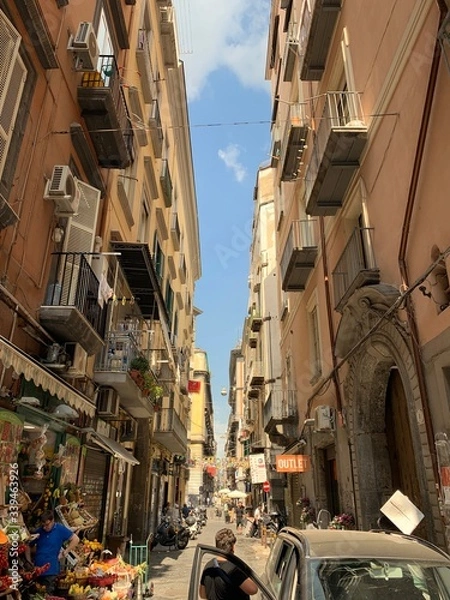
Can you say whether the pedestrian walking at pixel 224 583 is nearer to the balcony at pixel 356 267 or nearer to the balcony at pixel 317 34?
the balcony at pixel 356 267

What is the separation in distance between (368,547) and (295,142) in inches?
437

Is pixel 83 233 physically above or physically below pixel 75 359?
above

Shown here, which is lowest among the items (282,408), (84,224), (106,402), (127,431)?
(127,431)

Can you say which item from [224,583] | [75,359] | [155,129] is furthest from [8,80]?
[155,129]

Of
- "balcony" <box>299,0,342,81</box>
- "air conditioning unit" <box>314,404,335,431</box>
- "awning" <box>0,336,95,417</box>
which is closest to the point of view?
"awning" <box>0,336,95,417</box>

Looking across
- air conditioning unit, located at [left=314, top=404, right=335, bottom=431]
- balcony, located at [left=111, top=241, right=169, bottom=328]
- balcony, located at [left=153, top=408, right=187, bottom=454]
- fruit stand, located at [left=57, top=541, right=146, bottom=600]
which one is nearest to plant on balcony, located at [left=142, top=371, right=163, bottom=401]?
balcony, located at [left=111, top=241, right=169, bottom=328]

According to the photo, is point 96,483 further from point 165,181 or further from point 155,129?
point 165,181

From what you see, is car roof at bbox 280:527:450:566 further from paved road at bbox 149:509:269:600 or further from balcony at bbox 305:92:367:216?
balcony at bbox 305:92:367:216

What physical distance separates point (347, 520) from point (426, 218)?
5990 millimetres

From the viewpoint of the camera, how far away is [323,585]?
348 centimetres

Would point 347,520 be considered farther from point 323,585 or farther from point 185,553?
point 185,553

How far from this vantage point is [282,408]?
17344 mm

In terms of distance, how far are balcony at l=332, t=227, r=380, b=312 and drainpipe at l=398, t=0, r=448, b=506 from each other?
0.99 meters

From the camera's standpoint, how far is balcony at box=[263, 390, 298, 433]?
16141 mm
